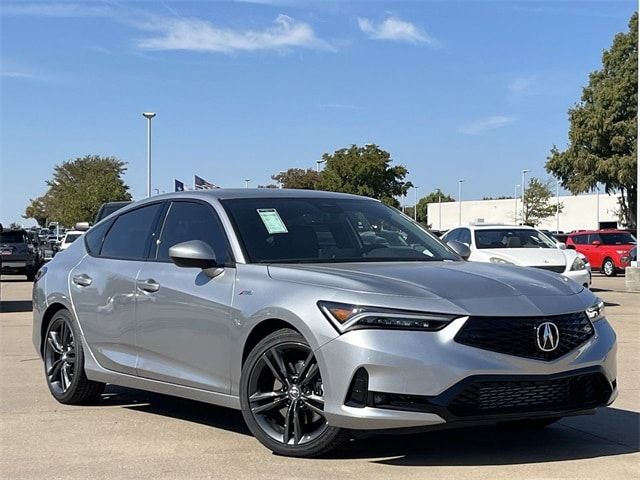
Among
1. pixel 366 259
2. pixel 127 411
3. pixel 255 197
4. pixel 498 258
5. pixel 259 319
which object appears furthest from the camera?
pixel 498 258

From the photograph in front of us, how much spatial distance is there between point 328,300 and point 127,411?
2.66 m

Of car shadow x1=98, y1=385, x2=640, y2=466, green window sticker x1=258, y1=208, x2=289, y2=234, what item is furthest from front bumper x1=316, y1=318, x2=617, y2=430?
green window sticker x1=258, y1=208, x2=289, y2=234

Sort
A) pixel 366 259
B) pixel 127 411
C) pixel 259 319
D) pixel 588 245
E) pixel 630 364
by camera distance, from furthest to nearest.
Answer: pixel 588 245 < pixel 630 364 < pixel 127 411 < pixel 366 259 < pixel 259 319

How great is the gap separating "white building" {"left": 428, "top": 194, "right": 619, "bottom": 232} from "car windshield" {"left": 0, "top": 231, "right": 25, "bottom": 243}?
44.2m

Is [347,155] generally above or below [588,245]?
above

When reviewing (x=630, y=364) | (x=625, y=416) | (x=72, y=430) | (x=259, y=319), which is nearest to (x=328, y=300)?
(x=259, y=319)

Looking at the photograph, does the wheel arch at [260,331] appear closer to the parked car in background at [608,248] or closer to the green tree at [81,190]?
the parked car in background at [608,248]

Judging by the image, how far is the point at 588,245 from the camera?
31.9 m

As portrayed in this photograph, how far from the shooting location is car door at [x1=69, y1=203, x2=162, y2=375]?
21.6 feet

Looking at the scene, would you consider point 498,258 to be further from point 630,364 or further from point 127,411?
point 127,411

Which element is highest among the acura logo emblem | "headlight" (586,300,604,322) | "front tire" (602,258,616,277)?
"headlight" (586,300,604,322)

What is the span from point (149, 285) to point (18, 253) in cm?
2330

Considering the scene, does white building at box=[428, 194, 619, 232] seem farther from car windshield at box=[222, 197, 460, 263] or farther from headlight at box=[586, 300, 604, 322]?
headlight at box=[586, 300, 604, 322]

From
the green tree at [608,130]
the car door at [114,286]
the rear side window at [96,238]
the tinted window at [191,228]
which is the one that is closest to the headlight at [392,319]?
the tinted window at [191,228]
